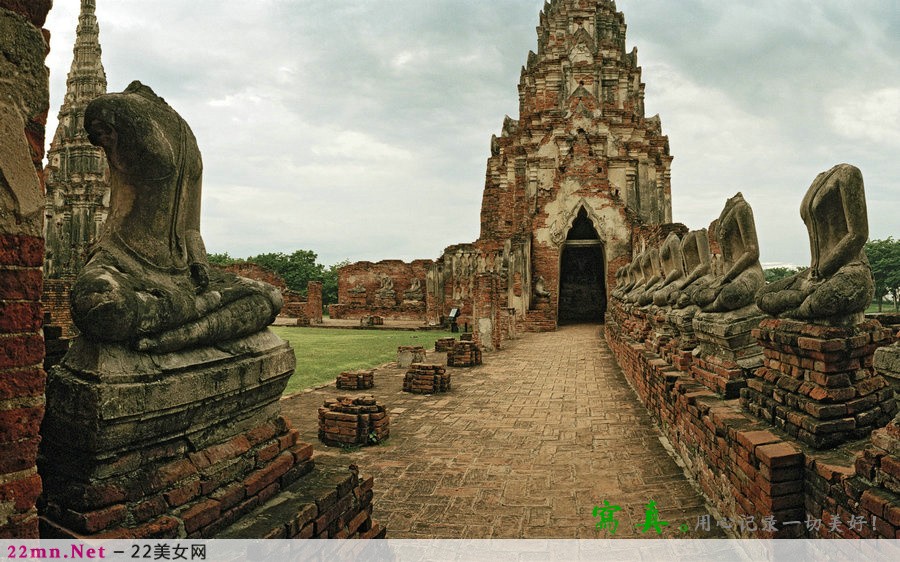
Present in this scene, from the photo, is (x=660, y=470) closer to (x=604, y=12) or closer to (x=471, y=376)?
(x=471, y=376)

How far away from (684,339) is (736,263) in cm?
117

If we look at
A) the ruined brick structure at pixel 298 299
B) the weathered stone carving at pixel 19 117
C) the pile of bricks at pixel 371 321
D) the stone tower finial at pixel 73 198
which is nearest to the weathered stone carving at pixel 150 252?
the weathered stone carving at pixel 19 117

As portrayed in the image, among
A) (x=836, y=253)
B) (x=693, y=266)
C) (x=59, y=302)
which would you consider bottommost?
(x=59, y=302)

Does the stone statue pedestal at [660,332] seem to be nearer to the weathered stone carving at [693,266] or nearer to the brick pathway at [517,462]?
the weathered stone carving at [693,266]

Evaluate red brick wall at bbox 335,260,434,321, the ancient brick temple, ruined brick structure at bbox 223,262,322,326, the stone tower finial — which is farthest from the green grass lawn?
red brick wall at bbox 335,260,434,321

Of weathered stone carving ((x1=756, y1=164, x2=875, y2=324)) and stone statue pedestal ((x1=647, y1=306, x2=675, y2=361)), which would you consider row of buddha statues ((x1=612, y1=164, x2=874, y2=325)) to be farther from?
stone statue pedestal ((x1=647, y1=306, x2=675, y2=361))

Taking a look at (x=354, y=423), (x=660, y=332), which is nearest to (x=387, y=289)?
(x=660, y=332)

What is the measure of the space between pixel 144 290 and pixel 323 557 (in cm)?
158

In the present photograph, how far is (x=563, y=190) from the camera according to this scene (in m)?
23.0

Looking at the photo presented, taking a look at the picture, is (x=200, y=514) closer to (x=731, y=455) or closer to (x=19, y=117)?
(x=19, y=117)

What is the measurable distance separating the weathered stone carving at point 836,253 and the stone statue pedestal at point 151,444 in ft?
11.1

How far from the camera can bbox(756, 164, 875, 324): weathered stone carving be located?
11.4 feet

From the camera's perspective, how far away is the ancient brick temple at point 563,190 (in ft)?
69.2

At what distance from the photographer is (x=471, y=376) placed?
10258mm
